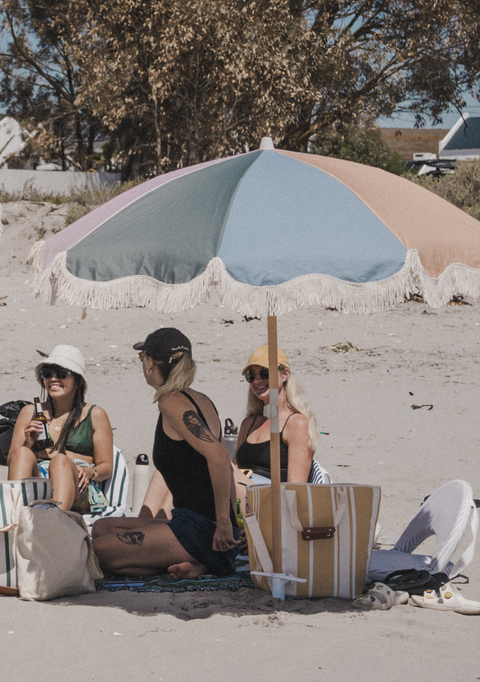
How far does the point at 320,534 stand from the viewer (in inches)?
145

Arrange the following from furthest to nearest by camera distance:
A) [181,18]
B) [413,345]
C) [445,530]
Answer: [181,18]
[413,345]
[445,530]

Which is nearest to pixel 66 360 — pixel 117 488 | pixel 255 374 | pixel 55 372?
pixel 55 372

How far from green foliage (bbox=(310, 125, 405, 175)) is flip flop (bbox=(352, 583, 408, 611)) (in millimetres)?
28424

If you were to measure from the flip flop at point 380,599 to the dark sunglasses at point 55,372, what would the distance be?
1921 millimetres

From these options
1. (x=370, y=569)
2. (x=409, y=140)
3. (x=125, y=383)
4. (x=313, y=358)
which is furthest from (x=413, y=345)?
(x=409, y=140)

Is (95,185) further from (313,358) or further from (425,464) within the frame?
(425,464)

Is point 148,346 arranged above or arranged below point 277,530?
above

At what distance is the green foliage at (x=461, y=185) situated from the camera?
764 inches

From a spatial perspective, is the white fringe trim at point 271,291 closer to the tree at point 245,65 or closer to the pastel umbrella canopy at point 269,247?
the pastel umbrella canopy at point 269,247

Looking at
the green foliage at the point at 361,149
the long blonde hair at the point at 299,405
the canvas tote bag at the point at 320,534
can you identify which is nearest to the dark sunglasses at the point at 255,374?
the long blonde hair at the point at 299,405

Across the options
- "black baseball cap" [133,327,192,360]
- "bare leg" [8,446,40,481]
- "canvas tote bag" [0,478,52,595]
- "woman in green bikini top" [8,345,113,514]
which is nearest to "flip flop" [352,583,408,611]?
"black baseball cap" [133,327,192,360]

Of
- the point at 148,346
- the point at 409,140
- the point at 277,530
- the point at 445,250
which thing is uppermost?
the point at 409,140

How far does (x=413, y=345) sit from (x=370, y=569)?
8452mm

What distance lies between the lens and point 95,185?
2736cm
